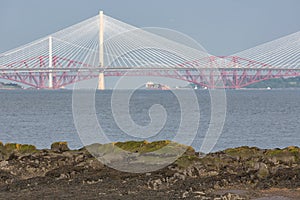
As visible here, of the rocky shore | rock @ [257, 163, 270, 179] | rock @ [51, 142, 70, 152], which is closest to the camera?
the rocky shore

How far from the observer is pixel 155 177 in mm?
9547

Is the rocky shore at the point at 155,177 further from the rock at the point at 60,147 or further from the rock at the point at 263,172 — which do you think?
the rock at the point at 60,147

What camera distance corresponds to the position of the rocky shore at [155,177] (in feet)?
27.7

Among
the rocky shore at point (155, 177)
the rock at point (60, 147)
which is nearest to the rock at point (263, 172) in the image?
the rocky shore at point (155, 177)

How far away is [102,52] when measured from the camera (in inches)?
2500

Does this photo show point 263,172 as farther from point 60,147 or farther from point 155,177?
point 60,147

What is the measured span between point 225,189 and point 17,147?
6.23 metres

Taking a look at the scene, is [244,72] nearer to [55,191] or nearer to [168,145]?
[168,145]

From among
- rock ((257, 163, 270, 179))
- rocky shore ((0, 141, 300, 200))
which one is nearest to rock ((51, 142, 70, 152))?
rocky shore ((0, 141, 300, 200))

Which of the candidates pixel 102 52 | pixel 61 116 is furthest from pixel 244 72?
pixel 61 116

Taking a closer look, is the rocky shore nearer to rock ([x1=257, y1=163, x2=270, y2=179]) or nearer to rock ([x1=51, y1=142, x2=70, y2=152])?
rock ([x1=257, y1=163, x2=270, y2=179])

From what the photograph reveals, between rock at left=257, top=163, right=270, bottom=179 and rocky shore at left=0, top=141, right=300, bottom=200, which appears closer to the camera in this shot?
rocky shore at left=0, top=141, right=300, bottom=200

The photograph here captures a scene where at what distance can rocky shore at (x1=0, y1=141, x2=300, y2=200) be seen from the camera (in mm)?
8445

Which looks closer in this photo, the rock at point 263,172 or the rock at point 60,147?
the rock at point 263,172
